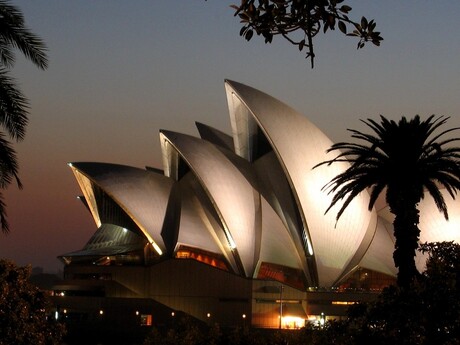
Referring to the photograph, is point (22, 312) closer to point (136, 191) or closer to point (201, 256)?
point (136, 191)

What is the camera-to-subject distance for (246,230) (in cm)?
5553

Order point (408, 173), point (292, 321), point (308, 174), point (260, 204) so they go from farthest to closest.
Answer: point (292, 321), point (260, 204), point (308, 174), point (408, 173)

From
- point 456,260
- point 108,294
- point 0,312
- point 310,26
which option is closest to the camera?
point 310,26

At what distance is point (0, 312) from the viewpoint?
20.1 meters

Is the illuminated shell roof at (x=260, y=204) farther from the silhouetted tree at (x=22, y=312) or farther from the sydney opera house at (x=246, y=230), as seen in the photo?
the silhouetted tree at (x=22, y=312)

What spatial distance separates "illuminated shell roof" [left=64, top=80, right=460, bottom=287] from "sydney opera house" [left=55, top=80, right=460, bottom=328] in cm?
7

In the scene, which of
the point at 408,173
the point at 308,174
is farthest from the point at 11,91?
the point at 308,174

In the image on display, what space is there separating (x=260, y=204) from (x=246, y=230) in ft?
6.56

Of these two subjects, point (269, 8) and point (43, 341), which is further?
point (43, 341)

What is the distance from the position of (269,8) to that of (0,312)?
13.4 metres

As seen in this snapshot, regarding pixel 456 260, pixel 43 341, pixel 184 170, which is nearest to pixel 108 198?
pixel 184 170

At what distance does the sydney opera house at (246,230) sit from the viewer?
54.7 m

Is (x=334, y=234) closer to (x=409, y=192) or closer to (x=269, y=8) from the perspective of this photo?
(x=409, y=192)

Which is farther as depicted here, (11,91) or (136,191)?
(136,191)
